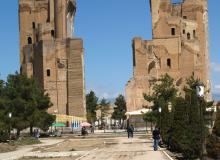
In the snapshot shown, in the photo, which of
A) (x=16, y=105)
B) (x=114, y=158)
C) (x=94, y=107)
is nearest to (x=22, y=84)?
(x=16, y=105)

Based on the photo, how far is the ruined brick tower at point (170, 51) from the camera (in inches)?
3620

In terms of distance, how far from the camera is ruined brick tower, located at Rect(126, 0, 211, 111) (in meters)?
91.9

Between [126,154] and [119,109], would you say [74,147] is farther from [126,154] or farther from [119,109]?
[119,109]

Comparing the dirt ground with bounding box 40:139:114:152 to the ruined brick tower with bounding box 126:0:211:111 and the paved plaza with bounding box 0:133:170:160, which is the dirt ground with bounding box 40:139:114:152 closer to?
the paved plaza with bounding box 0:133:170:160

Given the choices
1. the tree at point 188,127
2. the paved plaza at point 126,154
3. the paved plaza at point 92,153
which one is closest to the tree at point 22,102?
the paved plaza at point 92,153

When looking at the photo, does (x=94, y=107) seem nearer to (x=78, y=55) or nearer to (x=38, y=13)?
(x=38, y=13)

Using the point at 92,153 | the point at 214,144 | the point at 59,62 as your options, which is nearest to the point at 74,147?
the point at 92,153

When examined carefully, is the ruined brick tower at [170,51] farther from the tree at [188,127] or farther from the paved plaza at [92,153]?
the tree at [188,127]

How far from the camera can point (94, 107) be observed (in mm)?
124125

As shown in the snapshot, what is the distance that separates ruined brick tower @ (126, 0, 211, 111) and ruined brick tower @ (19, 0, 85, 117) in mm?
7973

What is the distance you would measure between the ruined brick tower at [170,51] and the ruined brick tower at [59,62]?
7973mm

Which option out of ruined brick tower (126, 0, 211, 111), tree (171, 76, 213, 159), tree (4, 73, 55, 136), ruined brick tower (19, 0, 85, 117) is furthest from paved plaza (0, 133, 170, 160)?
ruined brick tower (126, 0, 211, 111)

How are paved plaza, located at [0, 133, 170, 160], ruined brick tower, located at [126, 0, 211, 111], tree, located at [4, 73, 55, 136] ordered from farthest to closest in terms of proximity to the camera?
ruined brick tower, located at [126, 0, 211, 111] → tree, located at [4, 73, 55, 136] → paved plaza, located at [0, 133, 170, 160]

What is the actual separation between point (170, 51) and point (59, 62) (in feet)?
58.5
